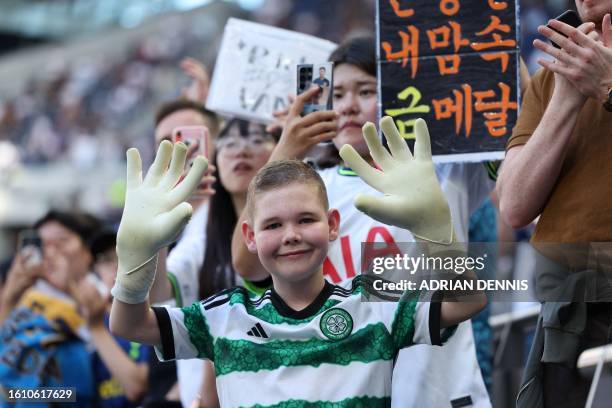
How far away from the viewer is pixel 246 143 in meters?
4.60

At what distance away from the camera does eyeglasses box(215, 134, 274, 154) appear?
4.59m

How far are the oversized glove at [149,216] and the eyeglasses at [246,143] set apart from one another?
166cm

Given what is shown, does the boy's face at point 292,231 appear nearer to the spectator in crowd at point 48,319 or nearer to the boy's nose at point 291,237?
the boy's nose at point 291,237

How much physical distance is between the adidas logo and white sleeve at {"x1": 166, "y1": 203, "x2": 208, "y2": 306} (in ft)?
4.21

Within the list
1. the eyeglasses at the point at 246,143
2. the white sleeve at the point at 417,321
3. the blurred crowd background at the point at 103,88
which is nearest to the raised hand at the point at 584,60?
the white sleeve at the point at 417,321

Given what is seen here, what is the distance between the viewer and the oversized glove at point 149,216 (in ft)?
9.10

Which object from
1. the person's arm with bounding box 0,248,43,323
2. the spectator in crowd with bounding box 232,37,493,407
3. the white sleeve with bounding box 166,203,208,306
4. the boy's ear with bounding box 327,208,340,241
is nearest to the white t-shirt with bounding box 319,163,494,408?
the spectator in crowd with bounding box 232,37,493,407

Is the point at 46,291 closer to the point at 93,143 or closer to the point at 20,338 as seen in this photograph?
the point at 20,338

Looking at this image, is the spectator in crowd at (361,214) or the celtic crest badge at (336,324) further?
the spectator in crowd at (361,214)

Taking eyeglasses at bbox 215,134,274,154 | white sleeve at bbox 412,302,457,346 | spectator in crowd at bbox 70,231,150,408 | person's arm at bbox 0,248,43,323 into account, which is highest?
eyeglasses at bbox 215,134,274,154

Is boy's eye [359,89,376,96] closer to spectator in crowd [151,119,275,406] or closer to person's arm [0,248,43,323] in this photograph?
spectator in crowd [151,119,275,406]

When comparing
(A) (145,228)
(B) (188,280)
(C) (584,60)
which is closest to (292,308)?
(A) (145,228)

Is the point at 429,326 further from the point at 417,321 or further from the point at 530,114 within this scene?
the point at 530,114

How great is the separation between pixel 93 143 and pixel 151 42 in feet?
13.2
